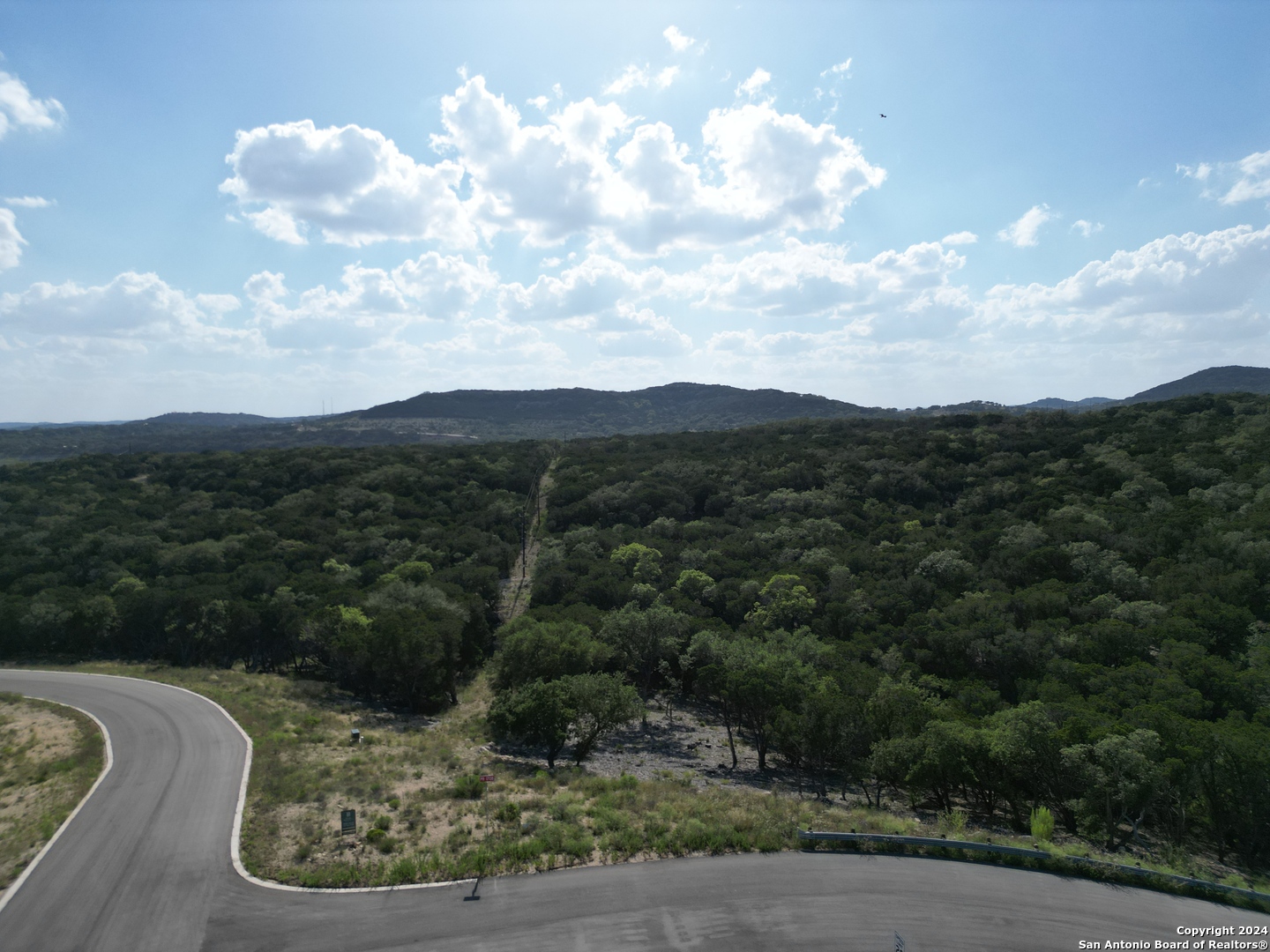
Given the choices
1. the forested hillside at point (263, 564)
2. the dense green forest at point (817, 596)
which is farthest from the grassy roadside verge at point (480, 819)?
the forested hillside at point (263, 564)

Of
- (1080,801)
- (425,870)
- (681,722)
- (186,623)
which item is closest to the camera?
(425,870)

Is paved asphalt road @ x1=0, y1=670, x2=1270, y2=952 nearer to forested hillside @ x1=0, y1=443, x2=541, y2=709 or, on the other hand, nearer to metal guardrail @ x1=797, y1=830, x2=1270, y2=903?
metal guardrail @ x1=797, y1=830, x2=1270, y2=903

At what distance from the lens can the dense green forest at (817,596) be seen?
25.0 metres

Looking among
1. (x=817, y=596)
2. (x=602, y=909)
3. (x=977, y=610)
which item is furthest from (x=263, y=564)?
(x=977, y=610)

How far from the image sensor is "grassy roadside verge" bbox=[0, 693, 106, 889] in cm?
1778

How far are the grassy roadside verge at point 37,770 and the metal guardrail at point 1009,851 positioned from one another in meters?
22.9

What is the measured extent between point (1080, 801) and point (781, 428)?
108m

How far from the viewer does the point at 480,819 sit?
19469mm

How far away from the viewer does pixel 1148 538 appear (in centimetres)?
4888

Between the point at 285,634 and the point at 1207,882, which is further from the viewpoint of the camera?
the point at 285,634

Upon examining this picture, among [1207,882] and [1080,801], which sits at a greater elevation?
[1207,882]

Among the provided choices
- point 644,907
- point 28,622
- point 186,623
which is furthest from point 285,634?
point 644,907

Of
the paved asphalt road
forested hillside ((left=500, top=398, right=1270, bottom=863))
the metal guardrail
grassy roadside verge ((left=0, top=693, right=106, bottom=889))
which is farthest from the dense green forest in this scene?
grassy roadside verge ((left=0, top=693, right=106, bottom=889))

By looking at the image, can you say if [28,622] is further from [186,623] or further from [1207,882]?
[1207,882]
